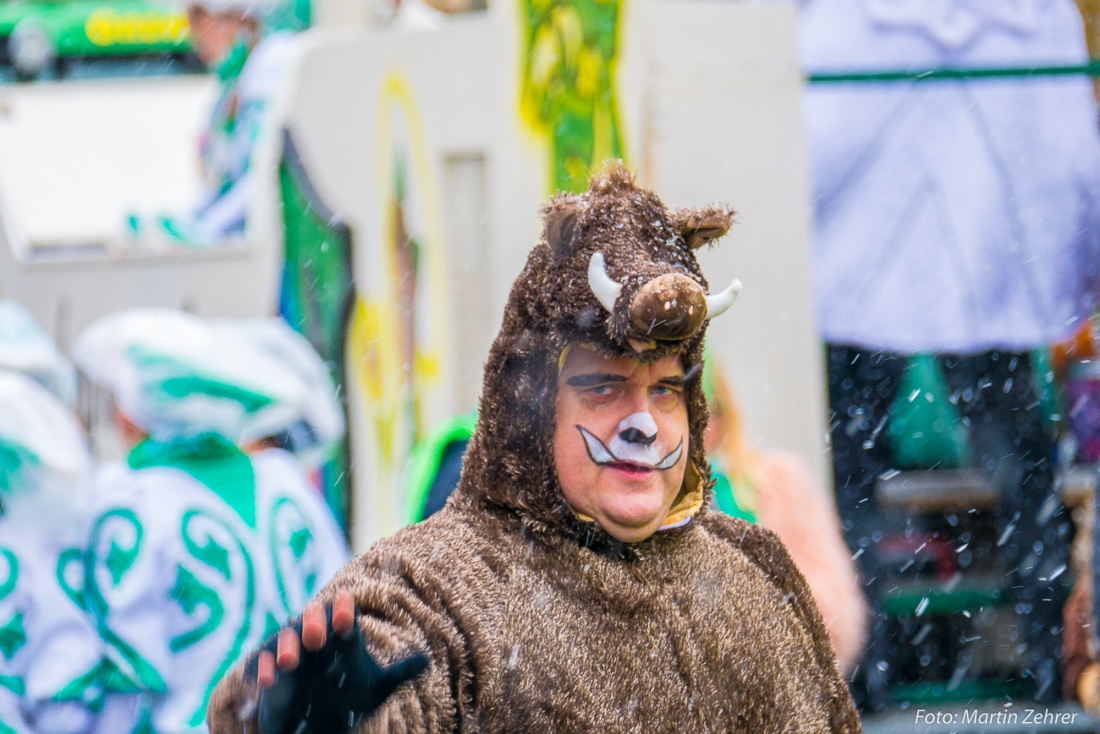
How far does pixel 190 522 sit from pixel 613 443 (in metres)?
1.89

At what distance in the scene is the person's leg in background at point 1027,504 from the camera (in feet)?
17.9

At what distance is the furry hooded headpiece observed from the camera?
199 centimetres

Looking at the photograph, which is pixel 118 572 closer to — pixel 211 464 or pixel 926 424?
pixel 211 464

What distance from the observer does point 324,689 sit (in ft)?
5.18

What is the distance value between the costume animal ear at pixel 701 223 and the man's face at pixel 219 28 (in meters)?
4.81

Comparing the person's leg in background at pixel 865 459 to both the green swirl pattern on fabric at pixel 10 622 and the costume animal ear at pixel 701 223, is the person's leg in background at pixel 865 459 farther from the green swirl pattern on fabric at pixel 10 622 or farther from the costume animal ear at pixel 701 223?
the costume animal ear at pixel 701 223

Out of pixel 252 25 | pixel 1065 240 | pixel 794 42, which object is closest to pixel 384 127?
pixel 794 42

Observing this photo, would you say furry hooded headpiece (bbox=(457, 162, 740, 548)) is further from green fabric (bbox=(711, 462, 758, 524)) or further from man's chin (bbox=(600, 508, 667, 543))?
green fabric (bbox=(711, 462, 758, 524))

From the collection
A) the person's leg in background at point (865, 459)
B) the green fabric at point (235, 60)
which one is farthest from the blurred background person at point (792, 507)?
the green fabric at point (235, 60)

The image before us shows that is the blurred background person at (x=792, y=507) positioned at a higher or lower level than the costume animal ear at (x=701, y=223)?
lower

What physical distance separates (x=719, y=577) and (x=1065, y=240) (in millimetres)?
3400

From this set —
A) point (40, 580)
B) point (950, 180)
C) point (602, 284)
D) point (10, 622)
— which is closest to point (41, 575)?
point (40, 580)

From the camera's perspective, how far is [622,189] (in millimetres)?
2135

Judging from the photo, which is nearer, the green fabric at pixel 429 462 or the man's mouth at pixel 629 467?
the man's mouth at pixel 629 467
